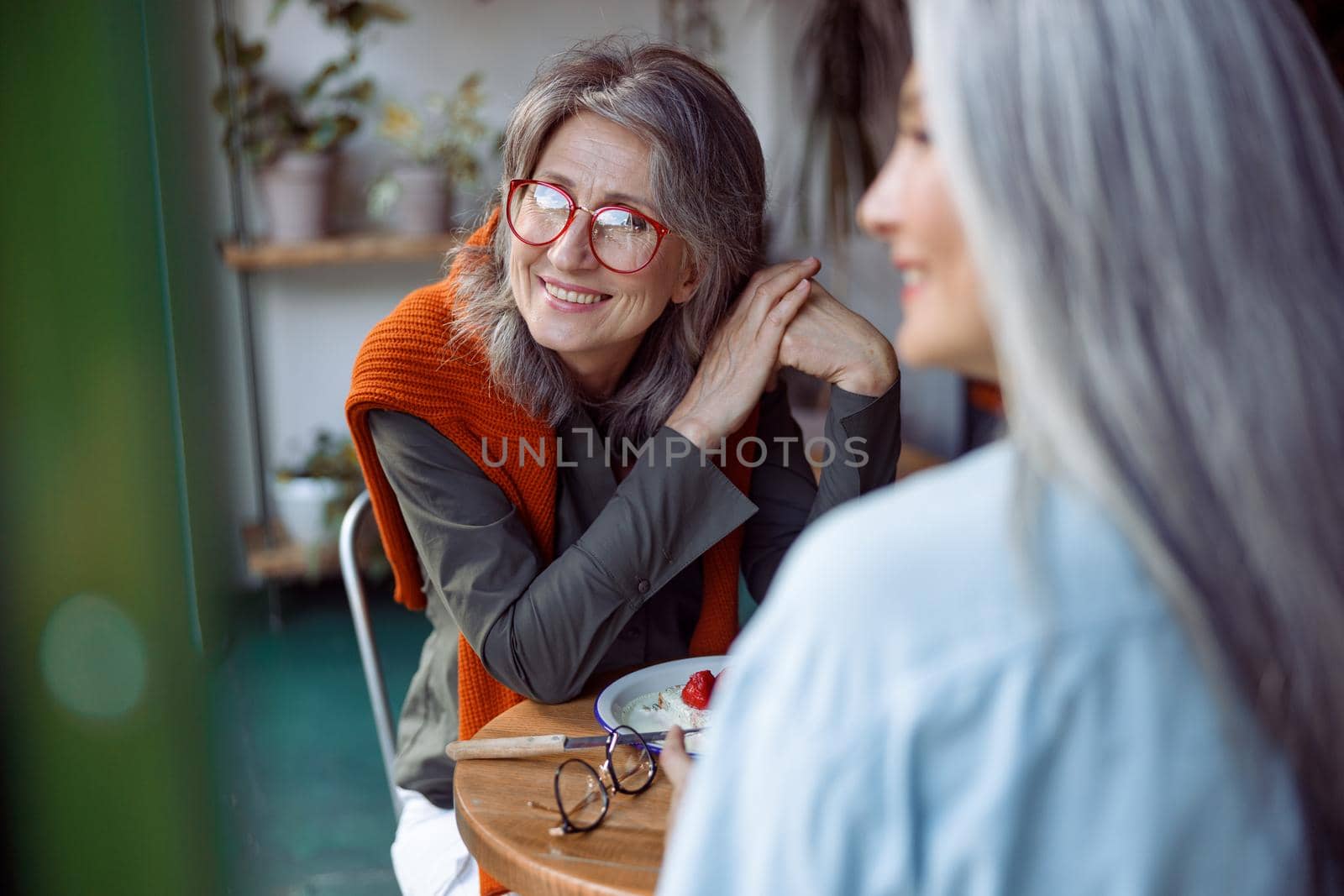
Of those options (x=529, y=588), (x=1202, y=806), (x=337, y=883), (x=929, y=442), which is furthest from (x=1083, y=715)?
(x=929, y=442)

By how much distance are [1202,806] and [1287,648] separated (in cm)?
9

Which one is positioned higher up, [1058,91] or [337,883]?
[1058,91]

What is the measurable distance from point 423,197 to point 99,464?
3.09 m

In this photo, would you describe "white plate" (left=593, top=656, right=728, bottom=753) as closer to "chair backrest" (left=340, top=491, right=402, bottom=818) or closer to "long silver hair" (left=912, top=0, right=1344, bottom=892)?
"chair backrest" (left=340, top=491, right=402, bottom=818)

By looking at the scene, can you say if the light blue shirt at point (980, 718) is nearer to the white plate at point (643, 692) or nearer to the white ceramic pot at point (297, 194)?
the white plate at point (643, 692)

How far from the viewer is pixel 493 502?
1.42m

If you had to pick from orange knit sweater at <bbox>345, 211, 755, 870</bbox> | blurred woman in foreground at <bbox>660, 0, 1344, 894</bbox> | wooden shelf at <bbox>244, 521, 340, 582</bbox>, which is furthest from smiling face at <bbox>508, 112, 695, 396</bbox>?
wooden shelf at <bbox>244, 521, 340, 582</bbox>

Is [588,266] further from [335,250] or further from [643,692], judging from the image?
[335,250]

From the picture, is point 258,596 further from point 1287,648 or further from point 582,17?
point 1287,648

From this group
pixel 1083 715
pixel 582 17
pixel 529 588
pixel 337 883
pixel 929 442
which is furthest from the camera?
pixel 582 17

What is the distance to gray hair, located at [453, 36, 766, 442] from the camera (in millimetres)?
1419

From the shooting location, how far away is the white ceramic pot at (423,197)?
11.8ft

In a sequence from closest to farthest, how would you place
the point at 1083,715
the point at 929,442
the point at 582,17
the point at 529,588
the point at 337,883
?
the point at 1083,715 → the point at 529,588 → the point at 337,883 → the point at 929,442 → the point at 582,17

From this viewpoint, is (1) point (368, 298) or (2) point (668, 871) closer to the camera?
(2) point (668, 871)
